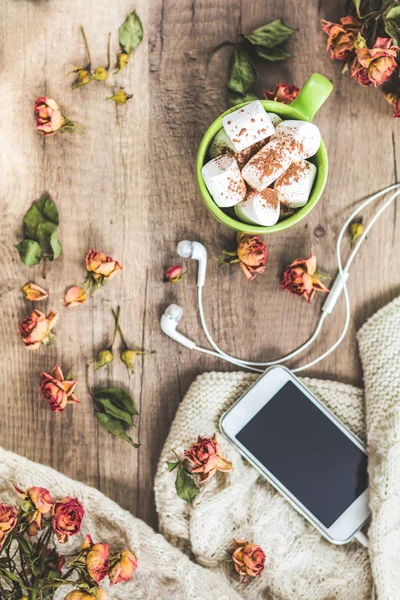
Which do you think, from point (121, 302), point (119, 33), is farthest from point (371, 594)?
point (119, 33)

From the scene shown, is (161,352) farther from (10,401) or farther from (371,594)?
(371,594)

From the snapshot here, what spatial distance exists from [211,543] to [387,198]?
1.86 ft

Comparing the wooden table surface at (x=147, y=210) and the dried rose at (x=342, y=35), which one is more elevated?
the dried rose at (x=342, y=35)

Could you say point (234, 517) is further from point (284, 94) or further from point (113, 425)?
point (284, 94)

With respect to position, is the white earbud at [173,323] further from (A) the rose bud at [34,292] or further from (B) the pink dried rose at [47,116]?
(B) the pink dried rose at [47,116]

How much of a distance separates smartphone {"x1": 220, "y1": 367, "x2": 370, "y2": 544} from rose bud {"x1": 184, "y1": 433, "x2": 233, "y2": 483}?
1.7 inches

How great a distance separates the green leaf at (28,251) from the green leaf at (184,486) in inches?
14.3

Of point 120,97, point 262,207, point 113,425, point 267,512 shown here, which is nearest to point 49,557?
point 113,425

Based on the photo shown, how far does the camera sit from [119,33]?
84 centimetres

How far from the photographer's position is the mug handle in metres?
0.71

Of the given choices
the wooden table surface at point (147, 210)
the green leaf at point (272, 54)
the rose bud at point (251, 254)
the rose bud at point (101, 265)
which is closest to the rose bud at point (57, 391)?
the wooden table surface at point (147, 210)

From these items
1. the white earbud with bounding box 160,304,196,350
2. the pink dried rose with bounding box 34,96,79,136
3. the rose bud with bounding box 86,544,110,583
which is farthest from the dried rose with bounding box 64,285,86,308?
the rose bud with bounding box 86,544,110,583

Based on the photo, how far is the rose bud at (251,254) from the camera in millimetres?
808

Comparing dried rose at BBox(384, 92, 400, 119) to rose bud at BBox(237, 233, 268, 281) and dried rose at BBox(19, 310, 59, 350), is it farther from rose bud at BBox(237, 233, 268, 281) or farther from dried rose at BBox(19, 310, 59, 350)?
dried rose at BBox(19, 310, 59, 350)
